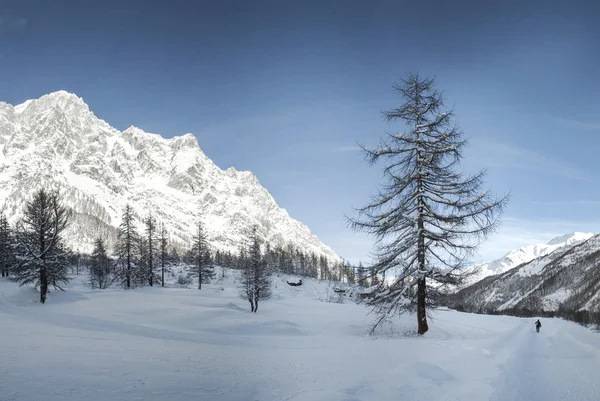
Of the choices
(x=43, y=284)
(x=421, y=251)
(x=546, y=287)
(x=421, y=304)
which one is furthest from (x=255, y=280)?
(x=546, y=287)

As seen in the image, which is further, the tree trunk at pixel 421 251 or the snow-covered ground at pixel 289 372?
the tree trunk at pixel 421 251

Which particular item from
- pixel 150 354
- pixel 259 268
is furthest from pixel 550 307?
pixel 150 354

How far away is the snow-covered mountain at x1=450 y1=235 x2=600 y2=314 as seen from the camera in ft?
335

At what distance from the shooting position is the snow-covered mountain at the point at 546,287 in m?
102

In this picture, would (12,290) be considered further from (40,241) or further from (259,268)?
(259,268)

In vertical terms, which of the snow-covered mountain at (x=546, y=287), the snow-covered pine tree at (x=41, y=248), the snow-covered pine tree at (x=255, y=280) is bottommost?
the snow-covered mountain at (x=546, y=287)

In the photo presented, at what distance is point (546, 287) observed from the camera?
430 ft

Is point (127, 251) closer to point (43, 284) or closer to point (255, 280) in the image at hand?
point (43, 284)

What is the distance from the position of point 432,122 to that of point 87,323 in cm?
2468

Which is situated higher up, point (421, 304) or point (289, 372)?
point (421, 304)

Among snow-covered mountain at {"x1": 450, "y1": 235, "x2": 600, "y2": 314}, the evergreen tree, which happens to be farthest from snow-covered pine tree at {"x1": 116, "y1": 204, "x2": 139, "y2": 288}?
snow-covered mountain at {"x1": 450, "y1": 235, "x2": 600, "y2": 314}

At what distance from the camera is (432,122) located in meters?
15.7

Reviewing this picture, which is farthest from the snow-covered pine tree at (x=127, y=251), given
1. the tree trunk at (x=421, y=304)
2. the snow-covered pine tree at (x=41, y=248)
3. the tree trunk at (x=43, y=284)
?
the tree trunk at (x=421, y=304)

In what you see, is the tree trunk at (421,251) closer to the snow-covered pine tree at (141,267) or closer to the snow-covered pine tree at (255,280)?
the snow-covered pine tree at (255,280)
